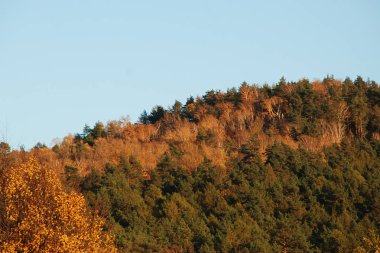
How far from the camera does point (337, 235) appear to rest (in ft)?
166

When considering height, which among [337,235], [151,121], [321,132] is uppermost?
[151,121]

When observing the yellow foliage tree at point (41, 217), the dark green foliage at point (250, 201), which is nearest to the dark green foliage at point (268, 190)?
the dark green foliage at point (250, 201)

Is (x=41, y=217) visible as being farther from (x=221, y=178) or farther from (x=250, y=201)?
(x=221, y=178)

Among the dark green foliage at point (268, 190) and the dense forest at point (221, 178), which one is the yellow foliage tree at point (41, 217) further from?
the dark green foliage at point (268, 190)

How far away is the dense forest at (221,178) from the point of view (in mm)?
23516

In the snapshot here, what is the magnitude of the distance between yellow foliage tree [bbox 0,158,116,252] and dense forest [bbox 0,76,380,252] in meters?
0.04

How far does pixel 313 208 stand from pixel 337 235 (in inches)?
336

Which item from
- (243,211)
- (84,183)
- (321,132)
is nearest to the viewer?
(243,211)

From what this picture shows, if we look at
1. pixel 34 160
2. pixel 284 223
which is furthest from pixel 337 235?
pixel 34 160

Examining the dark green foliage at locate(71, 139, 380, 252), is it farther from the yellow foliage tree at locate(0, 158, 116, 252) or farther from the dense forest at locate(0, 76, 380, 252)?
the yellow foliage tree at locate(0, 158, 116, 252)

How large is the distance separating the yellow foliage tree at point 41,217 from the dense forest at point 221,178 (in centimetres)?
4

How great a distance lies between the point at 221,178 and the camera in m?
65.8

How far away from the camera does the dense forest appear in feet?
77.2

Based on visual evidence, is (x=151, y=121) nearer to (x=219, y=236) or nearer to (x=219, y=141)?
(x=219, y=141)
